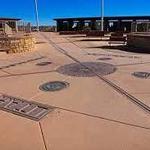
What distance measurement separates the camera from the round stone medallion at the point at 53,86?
6095 mm

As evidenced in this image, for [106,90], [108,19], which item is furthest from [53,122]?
[108,19]

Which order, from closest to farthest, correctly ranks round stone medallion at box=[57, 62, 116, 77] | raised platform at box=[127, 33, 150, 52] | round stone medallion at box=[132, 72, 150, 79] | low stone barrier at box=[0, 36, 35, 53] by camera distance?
round stone medallion at box=[132, 72, 150, 79] < round stone medallion at box=[57, 62, 116, 77] < raised platform at box=[127, 33, 150, 52] < low stone barrier at box=[0, 36, 35, 53]

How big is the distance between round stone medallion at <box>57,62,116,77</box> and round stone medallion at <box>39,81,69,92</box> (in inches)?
38.6

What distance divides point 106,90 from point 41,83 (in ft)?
6.92

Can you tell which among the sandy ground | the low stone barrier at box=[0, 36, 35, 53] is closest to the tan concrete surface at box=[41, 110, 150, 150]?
the sandy ground

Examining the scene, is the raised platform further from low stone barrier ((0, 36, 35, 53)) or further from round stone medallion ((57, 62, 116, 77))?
low stone barrier ((0, 36, 35, 53))

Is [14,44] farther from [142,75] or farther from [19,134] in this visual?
[19,134]

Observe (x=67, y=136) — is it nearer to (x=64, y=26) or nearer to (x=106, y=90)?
(x=106, y=90)

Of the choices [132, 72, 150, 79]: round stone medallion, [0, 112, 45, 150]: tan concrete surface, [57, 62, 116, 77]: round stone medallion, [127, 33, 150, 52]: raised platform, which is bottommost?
[0, 112, 45, 150]: tan concrete surface

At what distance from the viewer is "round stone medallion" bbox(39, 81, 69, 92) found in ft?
20.0

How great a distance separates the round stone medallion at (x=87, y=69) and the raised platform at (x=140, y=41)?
16.8 ft

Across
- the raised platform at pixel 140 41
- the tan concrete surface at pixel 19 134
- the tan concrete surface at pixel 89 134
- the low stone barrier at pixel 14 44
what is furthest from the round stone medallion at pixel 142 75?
the low stone barrier at pixel 14 44

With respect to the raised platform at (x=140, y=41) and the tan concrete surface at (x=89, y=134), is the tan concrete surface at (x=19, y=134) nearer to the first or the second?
the tan concrete surface at (x=89, y=134)

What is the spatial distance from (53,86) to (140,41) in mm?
8941
